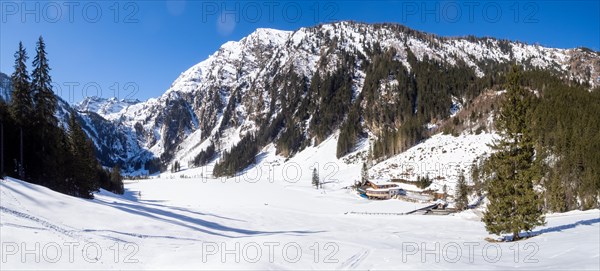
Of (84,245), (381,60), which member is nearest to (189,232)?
(84,245)

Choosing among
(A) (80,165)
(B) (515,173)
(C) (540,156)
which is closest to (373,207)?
(B) (515,173)

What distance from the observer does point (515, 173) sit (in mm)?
22266

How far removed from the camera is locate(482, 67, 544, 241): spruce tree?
69.9 feet

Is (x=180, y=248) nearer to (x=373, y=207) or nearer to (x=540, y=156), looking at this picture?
(x=540, y=156)

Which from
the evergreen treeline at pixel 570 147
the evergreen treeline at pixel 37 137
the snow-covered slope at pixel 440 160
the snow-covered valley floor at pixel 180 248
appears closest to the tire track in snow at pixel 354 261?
the snow-covered valley floor at pixel 180 248

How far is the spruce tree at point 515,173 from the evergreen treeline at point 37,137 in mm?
41829

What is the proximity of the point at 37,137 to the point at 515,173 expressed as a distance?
4980 cm

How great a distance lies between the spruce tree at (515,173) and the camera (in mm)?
21297

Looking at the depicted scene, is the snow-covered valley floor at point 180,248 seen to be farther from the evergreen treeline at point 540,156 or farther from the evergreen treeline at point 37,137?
the evergreen treeline at point 37,137

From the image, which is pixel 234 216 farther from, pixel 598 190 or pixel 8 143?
pixel 598 190

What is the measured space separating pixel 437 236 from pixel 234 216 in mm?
21042

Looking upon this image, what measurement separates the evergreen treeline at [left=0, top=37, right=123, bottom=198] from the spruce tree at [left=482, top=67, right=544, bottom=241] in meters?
41.8

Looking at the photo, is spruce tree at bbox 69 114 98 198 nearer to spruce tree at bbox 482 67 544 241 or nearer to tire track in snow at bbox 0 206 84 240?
tire track in snow at bbox 0 206 84 240

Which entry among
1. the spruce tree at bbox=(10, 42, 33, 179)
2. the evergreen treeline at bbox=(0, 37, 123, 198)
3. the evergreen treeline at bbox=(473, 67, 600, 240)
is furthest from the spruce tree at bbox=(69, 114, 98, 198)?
the evergreen treeline at bbox=(473, 67, 600, 240)
